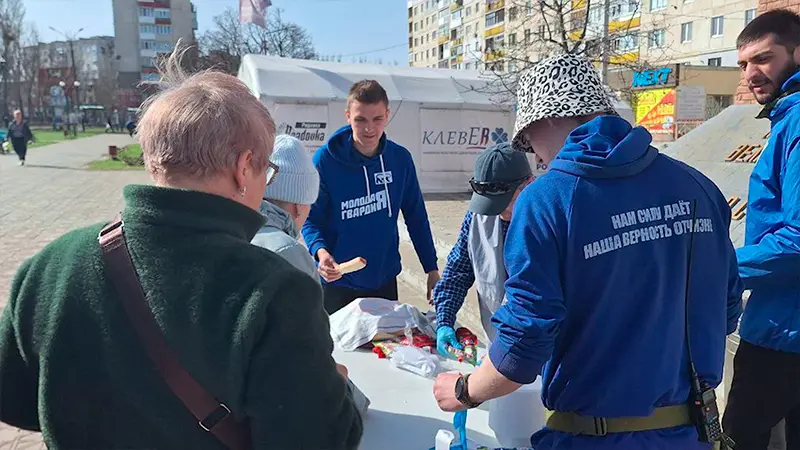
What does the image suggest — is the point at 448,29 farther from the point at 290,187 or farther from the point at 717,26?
the point at 290,187

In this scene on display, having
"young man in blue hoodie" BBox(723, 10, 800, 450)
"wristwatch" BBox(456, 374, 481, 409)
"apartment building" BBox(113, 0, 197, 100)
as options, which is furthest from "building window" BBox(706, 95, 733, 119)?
"apartment building" BBox(113, 0, 197, 100)

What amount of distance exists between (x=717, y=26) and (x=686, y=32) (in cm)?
249

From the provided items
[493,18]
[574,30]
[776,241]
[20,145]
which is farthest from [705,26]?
[776,241]

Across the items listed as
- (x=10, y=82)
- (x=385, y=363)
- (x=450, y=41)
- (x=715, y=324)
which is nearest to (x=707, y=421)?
(x=715, y=324)

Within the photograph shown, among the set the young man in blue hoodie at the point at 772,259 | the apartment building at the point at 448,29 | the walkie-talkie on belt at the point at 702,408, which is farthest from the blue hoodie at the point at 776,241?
the apartment building at the point at 448,29

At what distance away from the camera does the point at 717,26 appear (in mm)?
39344

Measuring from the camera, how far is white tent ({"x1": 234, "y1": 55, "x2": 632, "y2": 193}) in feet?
38.5

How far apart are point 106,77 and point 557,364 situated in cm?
7757

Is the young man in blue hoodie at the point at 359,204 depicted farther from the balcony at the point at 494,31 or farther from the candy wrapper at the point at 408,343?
the balcony at the point at 494,31

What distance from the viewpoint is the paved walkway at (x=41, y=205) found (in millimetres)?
6539

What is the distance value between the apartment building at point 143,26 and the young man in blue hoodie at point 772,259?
8296 cm

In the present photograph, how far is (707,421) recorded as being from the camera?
1318 mm

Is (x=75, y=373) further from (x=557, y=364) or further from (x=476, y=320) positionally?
(x=476, y=320)

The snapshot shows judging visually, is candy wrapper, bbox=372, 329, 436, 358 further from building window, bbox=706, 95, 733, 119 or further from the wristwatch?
building window, bbox=706, 95, 733, 119
